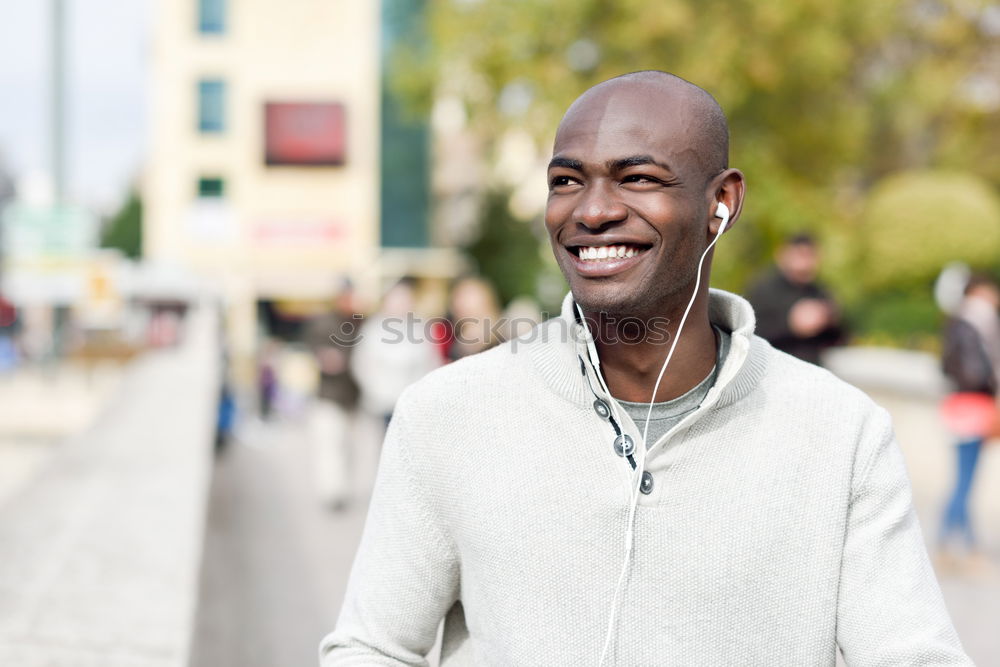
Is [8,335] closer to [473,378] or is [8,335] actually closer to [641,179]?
[473,378]

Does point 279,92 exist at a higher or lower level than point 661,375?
higher

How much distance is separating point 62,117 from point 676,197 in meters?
14.6

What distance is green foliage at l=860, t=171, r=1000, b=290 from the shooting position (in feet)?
85.8

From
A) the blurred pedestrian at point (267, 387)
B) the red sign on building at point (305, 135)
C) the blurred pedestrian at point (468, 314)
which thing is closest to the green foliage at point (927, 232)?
the blurred pedestrian at point (267, 387)

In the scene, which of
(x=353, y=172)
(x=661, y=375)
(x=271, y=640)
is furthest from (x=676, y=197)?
(x=353, y=172)

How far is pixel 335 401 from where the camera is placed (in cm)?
1022

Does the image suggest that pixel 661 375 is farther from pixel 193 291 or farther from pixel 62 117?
pixel 193 291

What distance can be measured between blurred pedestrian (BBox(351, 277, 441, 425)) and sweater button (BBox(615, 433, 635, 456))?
7.00 meters

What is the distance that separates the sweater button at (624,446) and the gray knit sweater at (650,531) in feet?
0.07

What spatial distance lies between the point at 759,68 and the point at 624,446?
71.6 ft

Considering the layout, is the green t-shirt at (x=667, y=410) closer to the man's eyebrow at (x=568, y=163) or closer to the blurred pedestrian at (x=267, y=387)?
the man's eyebrow at (x=568, y=163)

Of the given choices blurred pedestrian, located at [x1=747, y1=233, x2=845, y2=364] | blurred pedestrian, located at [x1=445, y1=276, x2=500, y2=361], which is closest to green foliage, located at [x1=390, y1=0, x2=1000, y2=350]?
blurred pedestrian, located at [x1=445, y1=276, x2=500, y2=361]

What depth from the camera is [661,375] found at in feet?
5.89

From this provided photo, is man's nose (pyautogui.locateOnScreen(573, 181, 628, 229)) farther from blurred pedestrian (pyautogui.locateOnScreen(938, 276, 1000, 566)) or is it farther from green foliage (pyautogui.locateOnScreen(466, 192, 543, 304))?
green foliage (pyautogui.locateOnScreen(466, 192, 543, 304))
